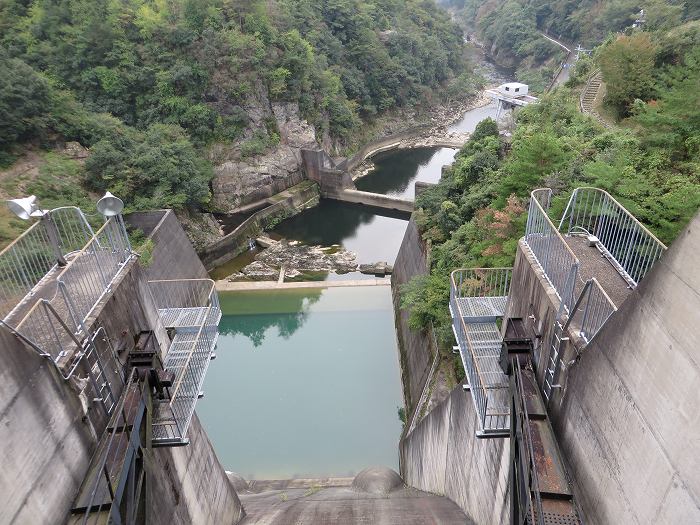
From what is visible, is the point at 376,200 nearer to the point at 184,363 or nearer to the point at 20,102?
the point at 20,102

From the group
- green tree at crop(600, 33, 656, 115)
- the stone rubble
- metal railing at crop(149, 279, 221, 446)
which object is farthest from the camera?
the stone rubble

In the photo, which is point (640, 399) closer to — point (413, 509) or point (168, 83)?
point (413, 509)

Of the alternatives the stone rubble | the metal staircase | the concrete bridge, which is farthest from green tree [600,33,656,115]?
the metal staircase

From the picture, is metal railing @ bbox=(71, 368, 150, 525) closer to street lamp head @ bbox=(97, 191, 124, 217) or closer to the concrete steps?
street lamp head @ bbox=(97, 191, 124, 217)

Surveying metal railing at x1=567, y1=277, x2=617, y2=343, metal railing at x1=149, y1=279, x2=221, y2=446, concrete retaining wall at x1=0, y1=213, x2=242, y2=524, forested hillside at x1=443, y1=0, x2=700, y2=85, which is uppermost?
forested hillside at x1=443, y1=0, x2=700, y2=85

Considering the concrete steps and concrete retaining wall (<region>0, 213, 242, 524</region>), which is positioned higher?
the concrete steps

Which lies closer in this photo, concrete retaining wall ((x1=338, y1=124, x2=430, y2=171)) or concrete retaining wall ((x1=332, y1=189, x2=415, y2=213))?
concrete retaining wall ((x1=332, y1=189, x2=415, y2=213))

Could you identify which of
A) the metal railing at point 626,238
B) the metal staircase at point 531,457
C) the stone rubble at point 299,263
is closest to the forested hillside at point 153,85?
the stone rubble at point 299,263

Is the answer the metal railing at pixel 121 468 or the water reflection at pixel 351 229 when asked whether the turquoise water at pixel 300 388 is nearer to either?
the water reflection at pixel 351 229
